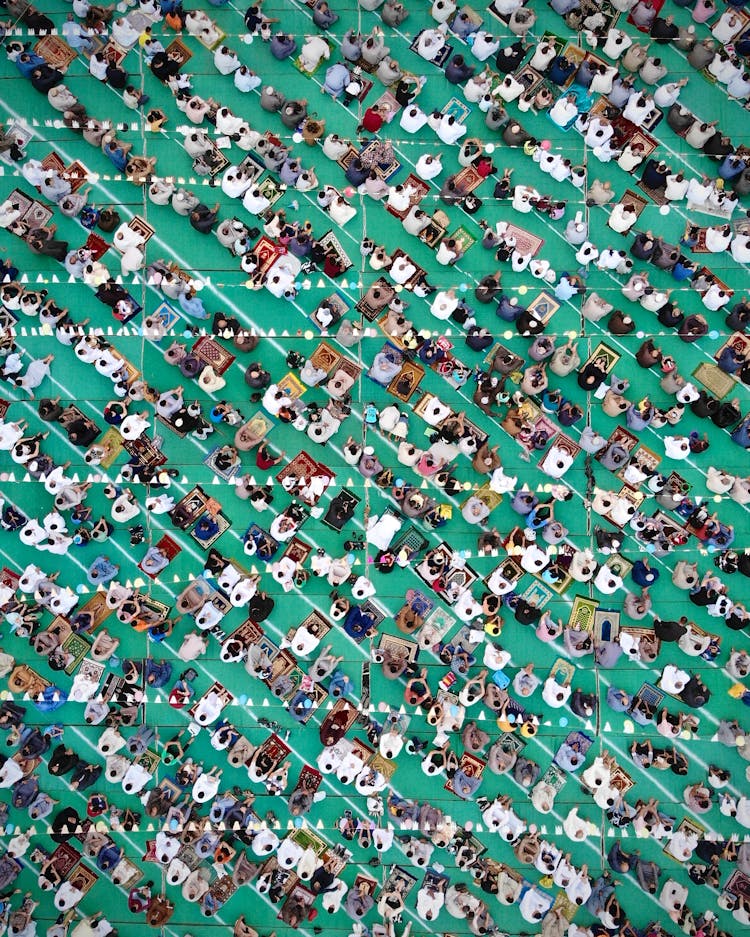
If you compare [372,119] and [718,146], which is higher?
[718,146]

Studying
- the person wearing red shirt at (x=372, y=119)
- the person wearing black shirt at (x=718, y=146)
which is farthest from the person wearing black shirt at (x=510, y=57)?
the person wearing black shirt at (x=718, y=146)

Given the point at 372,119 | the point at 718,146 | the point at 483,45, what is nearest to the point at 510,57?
the point at 483,45

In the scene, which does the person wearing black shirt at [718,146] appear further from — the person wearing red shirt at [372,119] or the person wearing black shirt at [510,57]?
the person wearing red shirt at [372,119]

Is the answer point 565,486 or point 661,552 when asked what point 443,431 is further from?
point 661,552

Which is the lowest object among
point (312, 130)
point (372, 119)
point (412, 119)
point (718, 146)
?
point (312, 130)

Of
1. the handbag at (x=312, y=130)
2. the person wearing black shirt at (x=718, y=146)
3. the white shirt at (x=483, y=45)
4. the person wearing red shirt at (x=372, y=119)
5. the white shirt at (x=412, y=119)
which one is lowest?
the handbag at (x=312, y=130)

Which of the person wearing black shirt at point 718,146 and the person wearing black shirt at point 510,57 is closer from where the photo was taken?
the person wearing black shirt at point 718,146

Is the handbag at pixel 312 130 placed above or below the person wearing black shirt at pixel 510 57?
below

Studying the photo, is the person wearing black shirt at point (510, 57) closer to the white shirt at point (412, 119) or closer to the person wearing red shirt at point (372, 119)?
the white shirt at point (412, 119)

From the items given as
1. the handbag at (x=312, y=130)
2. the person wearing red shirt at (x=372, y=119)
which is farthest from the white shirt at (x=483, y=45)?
the handbag at (x=312, y=130)

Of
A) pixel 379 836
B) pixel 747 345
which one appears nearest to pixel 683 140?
pixel 747 345

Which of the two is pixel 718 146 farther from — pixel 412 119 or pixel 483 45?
pixel 412 119
